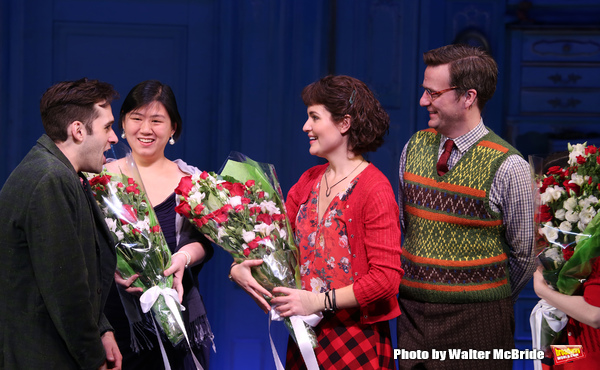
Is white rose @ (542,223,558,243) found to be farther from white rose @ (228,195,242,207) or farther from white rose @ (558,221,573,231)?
white rose @ (228,195,242,207)

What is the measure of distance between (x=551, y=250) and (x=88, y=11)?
2.74 metres

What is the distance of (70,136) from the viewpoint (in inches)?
76.5

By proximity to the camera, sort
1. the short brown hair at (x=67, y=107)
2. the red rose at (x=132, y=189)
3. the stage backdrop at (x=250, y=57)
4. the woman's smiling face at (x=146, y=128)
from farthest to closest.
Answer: the stage backdrop at (x=250, y=57)
the woman's smiling face at (x=146, y=128)
the red rose at (x=132, y=189)
the short brown hair at (x=67, y=107)

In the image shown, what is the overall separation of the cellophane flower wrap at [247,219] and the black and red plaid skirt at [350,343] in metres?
0.05

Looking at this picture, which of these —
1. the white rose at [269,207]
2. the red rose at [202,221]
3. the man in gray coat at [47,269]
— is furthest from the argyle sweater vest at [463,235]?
the man in gray coat at [47,269]

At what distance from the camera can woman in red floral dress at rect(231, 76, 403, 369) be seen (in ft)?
6.67

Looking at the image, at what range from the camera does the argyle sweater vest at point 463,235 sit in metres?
2.16

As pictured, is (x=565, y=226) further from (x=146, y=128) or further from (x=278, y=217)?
(x=146, y=128)

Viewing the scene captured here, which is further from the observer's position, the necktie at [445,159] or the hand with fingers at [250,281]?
the necktie at [445,159]

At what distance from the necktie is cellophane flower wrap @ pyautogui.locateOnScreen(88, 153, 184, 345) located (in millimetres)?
978

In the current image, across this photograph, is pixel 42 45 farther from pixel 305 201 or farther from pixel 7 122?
pixel 305 201

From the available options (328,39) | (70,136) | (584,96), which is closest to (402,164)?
(70,136)

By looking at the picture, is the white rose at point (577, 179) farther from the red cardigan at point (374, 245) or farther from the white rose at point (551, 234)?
the red cardigan at point (374, 245)

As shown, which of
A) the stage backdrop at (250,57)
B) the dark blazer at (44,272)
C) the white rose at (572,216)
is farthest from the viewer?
the stage backdrop at (250,57)
